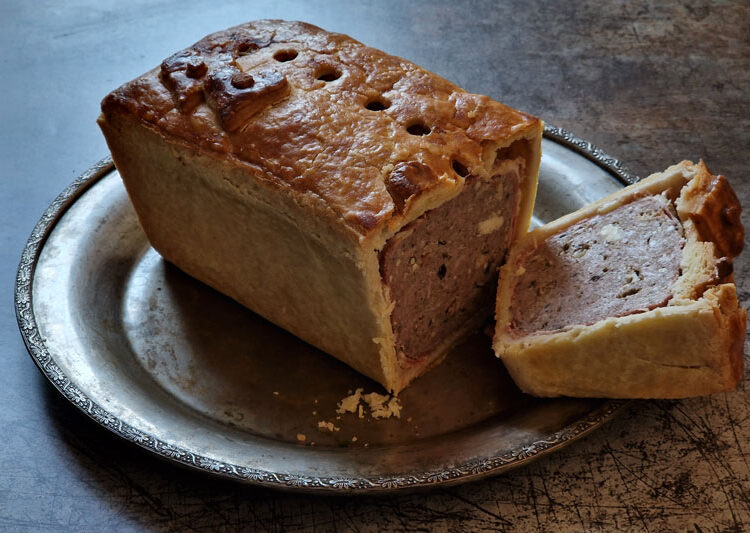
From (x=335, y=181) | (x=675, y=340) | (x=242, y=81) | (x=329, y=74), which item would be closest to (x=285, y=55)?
(x=329, y=74)

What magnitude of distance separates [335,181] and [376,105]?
1.57 feet

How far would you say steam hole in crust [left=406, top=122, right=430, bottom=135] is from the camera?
283cm

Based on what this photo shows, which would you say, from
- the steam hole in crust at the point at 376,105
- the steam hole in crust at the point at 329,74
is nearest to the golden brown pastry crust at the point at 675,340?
the steam hole in crust at the point at 376,105

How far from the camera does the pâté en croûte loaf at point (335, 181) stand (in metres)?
2.63

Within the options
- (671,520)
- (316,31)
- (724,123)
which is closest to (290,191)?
(316,31)

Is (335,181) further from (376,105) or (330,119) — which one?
(376,105)

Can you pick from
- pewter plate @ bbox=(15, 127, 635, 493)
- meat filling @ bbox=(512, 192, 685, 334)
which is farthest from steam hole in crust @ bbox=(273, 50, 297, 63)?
meat filling @ bbox=(512, 192, 685, 334)

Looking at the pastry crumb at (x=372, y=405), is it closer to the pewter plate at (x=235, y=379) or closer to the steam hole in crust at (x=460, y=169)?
the pewter plate at (x=235, y=379)

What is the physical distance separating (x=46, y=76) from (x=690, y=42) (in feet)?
12.9

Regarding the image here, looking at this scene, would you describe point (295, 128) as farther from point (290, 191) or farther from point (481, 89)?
point (481, 89)

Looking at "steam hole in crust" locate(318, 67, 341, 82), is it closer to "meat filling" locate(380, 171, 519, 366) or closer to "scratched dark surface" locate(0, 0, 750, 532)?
"meat filling" locate(380, 171, 519, 366)

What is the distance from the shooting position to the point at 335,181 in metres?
2.61

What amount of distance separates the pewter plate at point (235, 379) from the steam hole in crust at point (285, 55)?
39.3 inches

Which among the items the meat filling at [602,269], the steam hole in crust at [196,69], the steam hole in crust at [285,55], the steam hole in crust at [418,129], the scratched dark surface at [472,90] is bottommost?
the scratched dark surface at [472,90]
